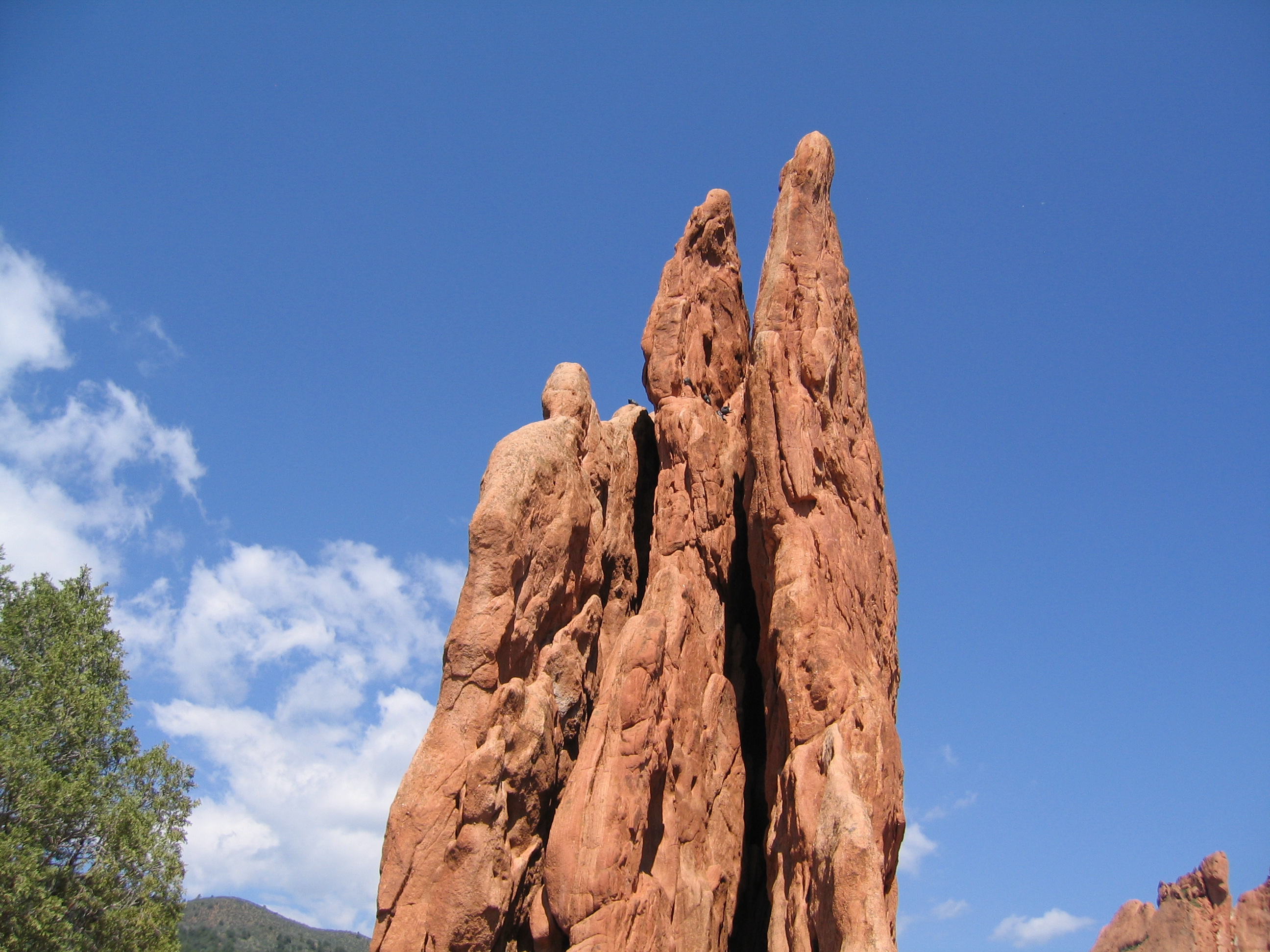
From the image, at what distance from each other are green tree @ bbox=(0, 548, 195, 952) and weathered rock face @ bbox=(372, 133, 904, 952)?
9.96 meters

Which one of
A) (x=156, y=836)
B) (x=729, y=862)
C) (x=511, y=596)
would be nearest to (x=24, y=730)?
(x=156, y=836)

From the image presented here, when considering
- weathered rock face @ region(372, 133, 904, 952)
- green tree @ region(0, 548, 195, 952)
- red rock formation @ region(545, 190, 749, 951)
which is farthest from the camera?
green tree @ region(0, 548, 195, 952)

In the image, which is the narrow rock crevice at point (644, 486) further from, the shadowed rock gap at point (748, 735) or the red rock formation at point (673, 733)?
the shadowed rock gap at point (748, 735)

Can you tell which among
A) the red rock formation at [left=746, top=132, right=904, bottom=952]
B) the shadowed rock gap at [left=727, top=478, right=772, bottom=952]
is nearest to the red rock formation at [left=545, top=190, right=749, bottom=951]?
the shadowed rock gap at [left=727, top=478, right=772, bottom=952]

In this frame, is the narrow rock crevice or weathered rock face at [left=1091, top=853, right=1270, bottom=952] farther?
weathered rock face at [left=1091, top=853, right=1270, bottom=952]

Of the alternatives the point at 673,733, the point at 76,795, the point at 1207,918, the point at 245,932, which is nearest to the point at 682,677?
the point at 673,733

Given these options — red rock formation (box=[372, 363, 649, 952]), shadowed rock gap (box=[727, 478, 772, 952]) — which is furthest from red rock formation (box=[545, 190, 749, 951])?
red rock formation (box=[372, 363, 649, 952])

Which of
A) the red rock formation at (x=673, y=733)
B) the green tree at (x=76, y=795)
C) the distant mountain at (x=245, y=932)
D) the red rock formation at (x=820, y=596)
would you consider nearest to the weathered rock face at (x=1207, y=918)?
the red rock formation at (x=820, y=596)

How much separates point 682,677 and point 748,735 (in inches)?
106

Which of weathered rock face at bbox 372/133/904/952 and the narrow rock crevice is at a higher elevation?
the narrow rock crevice

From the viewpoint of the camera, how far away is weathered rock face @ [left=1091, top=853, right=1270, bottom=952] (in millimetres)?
50250

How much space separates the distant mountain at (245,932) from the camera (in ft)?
304

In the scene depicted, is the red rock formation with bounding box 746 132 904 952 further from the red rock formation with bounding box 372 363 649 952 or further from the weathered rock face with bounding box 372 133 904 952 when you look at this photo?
the red rock formation with bounding box 372 363 649 952

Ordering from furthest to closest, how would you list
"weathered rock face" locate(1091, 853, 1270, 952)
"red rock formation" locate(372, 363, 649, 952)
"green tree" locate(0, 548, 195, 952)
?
1. "weathered rock face" locate(1091, 853, 1270, 952)
2. "green tree" locate(0, 548, 195, 952)
3. "red rock formation" locate(372, 363, 649, 952)
